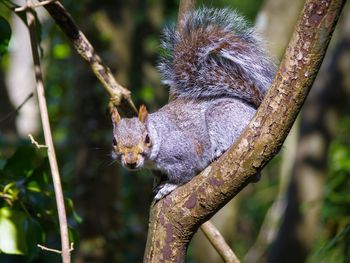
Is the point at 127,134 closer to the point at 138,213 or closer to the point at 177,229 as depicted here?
the point at 177,229

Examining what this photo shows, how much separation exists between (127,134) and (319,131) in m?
2.96

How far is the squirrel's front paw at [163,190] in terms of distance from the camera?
6.79 feet

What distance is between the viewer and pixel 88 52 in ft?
7.37

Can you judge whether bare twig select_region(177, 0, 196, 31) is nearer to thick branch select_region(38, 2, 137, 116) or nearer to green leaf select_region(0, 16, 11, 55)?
thick branch select_region(38, 2, 137, 116)

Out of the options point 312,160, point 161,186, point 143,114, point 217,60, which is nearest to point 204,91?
point 217,60

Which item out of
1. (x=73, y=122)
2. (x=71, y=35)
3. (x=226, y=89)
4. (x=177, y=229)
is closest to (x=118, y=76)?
(x=73, y=122)

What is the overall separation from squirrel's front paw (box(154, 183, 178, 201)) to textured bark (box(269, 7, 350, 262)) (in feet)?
9.03

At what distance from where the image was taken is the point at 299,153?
16.6 feet

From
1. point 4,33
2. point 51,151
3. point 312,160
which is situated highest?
point 4,33

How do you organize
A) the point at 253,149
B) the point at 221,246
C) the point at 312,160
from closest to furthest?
the point at 253,149 → the point at 221,246 → the point at 312,160

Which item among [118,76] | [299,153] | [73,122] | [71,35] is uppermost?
[71,35]

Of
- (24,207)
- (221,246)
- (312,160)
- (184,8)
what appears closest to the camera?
(24,207)

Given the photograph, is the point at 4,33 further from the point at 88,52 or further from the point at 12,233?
the point at 12,233

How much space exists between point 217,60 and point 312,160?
262cm
